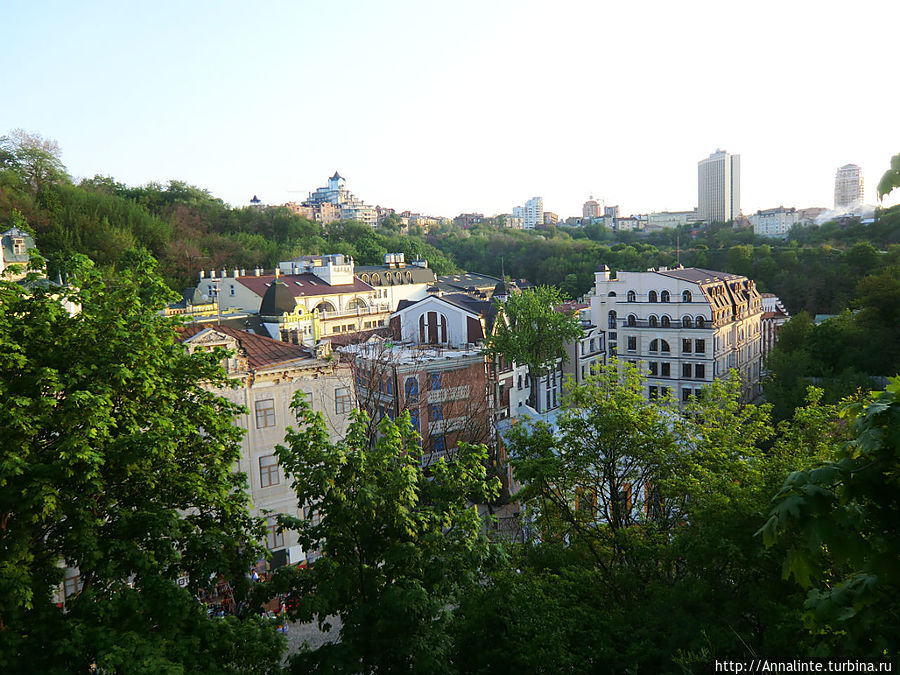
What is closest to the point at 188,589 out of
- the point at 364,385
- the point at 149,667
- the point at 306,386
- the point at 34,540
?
the point at 149,667

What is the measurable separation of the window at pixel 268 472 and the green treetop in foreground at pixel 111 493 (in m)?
11.0

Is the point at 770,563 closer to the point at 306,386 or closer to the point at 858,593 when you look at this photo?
the point at 858,593

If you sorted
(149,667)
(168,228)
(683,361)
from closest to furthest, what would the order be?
(149,667) → (683,361) → (168,228)

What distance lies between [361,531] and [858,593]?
7.05 meters

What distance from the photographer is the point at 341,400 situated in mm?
23875

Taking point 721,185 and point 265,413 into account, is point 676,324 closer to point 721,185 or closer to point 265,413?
point 265,413

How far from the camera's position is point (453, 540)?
971cm

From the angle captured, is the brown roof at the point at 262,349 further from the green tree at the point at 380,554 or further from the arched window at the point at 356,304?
the arched window at the point at 356,304

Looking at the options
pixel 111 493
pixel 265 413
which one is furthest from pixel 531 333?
pixel 111 493

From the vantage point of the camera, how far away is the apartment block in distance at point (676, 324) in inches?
1571

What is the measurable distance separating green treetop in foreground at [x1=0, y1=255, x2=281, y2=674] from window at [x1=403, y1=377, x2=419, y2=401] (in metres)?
17.0

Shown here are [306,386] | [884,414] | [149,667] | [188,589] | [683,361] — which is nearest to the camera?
[884,414]

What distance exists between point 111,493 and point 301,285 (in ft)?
166

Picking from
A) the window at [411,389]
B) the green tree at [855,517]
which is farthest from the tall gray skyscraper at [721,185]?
the green tree at [855,517]
